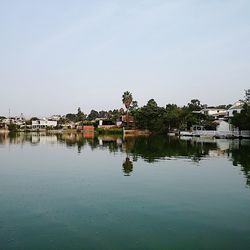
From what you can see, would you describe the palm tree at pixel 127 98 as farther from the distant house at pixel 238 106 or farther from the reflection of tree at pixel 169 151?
the reflection of tree at pixel 169 151

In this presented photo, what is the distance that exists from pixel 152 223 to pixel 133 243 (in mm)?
2106

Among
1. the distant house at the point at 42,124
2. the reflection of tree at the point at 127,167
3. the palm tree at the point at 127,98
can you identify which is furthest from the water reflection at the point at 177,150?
the distant house at the point at 42,124

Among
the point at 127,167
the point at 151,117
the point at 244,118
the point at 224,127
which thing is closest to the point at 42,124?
the point at 151,117

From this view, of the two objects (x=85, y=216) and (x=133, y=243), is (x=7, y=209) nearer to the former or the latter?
(x=85, y=216)

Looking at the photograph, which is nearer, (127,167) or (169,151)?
(127,167)

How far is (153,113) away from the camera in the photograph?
95.1 metres

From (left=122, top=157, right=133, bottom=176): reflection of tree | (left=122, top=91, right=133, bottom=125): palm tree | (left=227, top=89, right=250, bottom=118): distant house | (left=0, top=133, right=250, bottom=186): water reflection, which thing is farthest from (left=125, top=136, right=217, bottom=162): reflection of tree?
(left=122, top=91, right=133, bottom=125): palm tree

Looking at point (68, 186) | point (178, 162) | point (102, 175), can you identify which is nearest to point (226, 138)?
point (178, 162)

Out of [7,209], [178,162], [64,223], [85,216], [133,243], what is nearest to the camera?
[133,243]

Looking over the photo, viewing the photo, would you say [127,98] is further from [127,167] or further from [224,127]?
[127,167]

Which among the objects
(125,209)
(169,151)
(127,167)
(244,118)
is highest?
(244,118)

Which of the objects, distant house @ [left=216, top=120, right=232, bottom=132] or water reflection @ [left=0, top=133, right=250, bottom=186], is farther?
distant house @ [left=216, top=120, right=232, bottom=132]

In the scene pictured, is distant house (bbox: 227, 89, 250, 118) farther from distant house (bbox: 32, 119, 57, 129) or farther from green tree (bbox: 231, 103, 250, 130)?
distant house (bbox: 32, 119, 57, 129)

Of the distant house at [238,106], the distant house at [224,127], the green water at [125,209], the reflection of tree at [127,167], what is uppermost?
the distant house at [238,106]
